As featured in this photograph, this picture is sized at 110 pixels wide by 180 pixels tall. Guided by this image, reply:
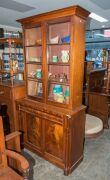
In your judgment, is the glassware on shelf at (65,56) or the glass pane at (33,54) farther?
the glass pane at (33,54)

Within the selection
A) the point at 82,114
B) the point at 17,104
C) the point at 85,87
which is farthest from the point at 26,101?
the point at 85,87

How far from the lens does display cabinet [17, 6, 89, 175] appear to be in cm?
192

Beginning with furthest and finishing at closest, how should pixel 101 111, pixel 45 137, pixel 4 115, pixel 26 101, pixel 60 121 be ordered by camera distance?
1. pixel 101 111
2. pixel 4 115
3. pixel 26 101
4. pixel 45 137
5. pixel 60 121

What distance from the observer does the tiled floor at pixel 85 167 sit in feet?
6.87

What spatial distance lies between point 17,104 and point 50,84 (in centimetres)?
66

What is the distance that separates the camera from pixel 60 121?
6.63ft

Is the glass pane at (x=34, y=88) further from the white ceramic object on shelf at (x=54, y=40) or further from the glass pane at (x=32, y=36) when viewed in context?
the white ceramic object on shelf at (x=54, y=40)

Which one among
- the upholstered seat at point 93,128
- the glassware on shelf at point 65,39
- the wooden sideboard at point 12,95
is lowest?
the upholstered seat at point 93,128

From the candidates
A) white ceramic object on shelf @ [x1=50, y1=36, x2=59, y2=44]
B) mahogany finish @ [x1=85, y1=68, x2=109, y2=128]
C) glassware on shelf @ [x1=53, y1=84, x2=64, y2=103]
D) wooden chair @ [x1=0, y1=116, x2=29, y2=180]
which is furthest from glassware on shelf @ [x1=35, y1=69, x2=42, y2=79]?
mahogany finish @ [x1=85, y1=68, x2=109, y2=128]

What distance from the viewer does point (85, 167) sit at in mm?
2279

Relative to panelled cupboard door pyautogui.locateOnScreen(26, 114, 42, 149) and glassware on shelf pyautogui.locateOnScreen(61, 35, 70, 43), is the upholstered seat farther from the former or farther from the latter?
glassware on shelf pyautogui.locateOnScreen(61, 35, 70, 43)

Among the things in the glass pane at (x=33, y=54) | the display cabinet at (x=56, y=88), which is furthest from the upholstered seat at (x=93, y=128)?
the glass pane at (x=33, y=54)

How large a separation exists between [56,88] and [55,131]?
24.1 inches

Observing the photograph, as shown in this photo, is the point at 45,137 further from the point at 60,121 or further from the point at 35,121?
the point at 60,121
